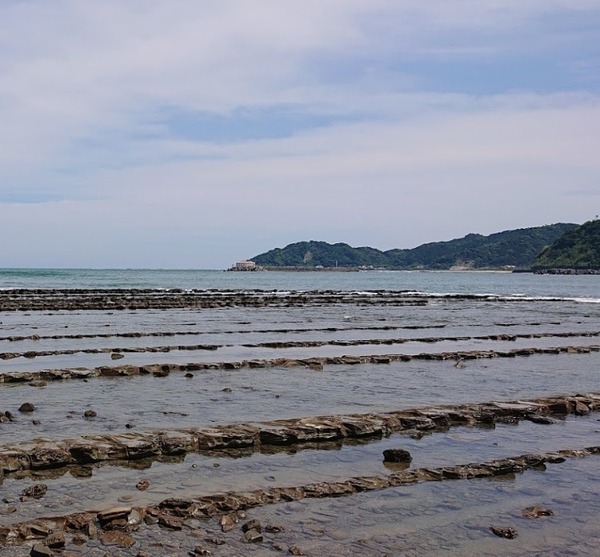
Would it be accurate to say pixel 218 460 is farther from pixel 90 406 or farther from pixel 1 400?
pixel 1 400

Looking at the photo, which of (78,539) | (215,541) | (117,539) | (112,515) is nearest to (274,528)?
(215,541)

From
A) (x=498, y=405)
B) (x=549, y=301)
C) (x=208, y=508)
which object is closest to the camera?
(x=208, y=508)

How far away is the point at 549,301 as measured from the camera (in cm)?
7125

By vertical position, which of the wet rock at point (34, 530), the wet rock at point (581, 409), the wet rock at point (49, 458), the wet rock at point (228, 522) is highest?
the wet rock at point (49, 458)

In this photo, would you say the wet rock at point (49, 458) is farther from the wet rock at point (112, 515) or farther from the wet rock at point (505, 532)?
the wet rock at point (505, 532)

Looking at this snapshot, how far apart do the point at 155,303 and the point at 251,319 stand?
54.5ft

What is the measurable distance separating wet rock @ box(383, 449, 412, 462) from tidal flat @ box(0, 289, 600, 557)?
19 centimetres

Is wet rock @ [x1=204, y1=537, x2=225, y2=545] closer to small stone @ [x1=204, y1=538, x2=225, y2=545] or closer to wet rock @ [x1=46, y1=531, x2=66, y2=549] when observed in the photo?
small stone @ [x1=204, y1=538, x2=225, y2=545]

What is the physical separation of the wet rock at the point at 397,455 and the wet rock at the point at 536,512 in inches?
93.7

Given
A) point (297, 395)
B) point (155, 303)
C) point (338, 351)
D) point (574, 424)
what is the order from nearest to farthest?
point (574, 424) < point (297, 395) < point (338, 351) < point (155, 303)

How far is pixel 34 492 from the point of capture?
29.4ft

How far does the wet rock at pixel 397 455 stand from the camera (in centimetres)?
1063

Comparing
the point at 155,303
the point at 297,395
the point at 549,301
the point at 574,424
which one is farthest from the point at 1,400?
the point at 549,301

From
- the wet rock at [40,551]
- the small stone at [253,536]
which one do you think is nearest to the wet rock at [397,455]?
the small stone at [253,536]
